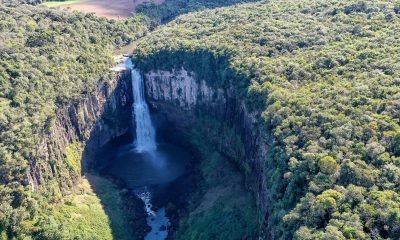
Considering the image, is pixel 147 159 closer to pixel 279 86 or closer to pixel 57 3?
pixel 279 86

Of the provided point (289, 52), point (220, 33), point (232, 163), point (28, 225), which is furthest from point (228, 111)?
point (28, 225)

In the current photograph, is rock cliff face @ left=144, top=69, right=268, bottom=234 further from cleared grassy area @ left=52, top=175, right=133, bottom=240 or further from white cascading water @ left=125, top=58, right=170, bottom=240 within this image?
cleared grassy area @ left=52, top=175, right=133, bottom=240

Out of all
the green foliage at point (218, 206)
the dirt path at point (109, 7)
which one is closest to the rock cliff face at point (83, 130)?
the green foliage at point (218, 206)

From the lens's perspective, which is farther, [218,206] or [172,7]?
[172,7]

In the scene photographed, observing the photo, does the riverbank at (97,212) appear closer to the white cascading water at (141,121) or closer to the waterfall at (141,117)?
the white cascading water at (141,121)

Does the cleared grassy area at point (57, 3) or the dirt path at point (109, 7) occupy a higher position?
the cleared grassy area at point (57, 3)

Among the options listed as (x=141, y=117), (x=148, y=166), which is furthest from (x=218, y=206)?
(x=141, y=117)

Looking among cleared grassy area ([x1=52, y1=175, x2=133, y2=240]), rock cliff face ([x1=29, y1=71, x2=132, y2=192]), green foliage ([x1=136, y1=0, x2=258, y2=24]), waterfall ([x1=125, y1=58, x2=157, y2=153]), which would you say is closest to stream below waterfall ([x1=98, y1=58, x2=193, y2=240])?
waterfall ([x1=125, y1=58, x2=157, y2=153])

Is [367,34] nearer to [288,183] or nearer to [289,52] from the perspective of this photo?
[289,52]
